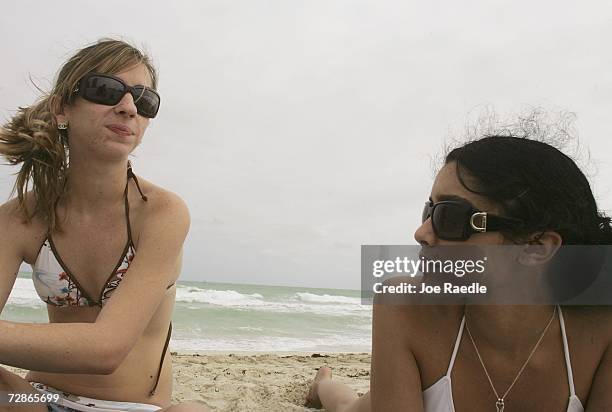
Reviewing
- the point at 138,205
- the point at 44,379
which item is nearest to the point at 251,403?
the point at 44,379

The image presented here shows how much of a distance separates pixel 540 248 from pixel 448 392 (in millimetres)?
707

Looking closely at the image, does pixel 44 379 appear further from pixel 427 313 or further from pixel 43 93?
pixel 427 313

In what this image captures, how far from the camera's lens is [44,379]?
7.14ft

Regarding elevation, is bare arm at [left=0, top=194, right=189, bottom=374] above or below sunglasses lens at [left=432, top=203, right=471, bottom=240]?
below

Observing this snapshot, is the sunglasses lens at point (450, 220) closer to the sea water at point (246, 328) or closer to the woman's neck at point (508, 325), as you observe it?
the woman's neck at point (508, 325)

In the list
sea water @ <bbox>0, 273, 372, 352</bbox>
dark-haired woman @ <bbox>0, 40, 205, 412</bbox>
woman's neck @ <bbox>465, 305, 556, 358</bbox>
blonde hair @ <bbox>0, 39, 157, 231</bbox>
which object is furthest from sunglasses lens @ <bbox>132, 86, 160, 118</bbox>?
sea water @ <bbox>0, 273, 372, 352</bbox>

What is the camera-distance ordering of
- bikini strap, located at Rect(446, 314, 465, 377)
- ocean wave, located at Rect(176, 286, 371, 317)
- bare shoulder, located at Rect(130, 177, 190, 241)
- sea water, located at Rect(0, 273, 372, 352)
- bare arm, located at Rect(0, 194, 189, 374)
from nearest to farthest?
bare arm, located at Rect(0, 194, 189, 374) < bare shoulder, located at Rect(130, 177, 190, 241) < bikini strap, located at Rect(446, 314, 465, 377) < sea water, located at Rect(0, 273, 372, 352) < ocean wave, located at Rect(176, 286, 371, 317)

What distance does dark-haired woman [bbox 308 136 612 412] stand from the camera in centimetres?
199

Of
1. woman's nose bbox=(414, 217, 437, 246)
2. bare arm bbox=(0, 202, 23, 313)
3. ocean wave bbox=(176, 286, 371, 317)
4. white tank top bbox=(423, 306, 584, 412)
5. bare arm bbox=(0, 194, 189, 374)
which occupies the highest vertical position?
ocean wave bbox=(176, 286, 371, 317)

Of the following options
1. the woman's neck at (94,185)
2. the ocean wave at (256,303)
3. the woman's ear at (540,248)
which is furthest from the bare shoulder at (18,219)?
the ocean wave at (256,303)

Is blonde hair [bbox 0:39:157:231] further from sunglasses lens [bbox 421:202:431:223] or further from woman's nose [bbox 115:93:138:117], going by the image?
sunglasses lens [bbox 421:202:431:223]

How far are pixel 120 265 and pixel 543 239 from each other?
1.67m

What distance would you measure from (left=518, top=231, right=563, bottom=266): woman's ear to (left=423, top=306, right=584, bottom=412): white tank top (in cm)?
29

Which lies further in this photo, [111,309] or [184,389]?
[184,389]
